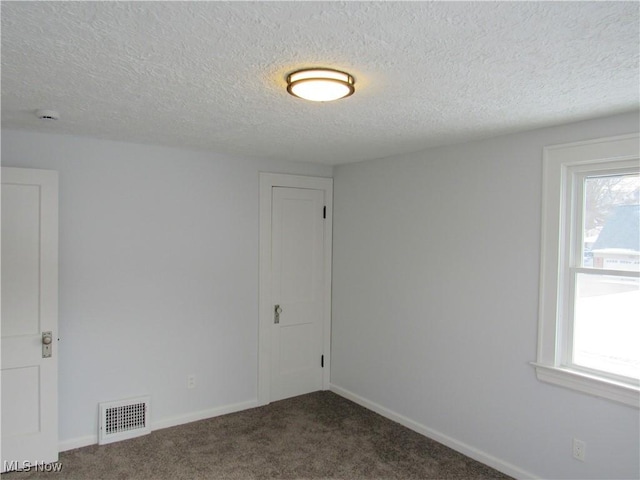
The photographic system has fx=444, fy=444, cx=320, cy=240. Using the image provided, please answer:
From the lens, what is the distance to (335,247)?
15.1 feet

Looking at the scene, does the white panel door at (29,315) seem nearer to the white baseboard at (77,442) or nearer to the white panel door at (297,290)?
the white baseboard at (77,442)

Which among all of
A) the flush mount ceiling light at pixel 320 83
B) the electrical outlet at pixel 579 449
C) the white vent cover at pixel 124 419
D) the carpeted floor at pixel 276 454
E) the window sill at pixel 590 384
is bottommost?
the carpeted floor at pixel 276 454

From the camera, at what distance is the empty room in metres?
1.64

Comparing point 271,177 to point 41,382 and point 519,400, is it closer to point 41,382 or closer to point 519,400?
point 41,382

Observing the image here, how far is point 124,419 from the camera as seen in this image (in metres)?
3.50

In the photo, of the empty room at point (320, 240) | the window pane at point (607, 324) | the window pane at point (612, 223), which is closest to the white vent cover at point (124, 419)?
the empty room at point (320, 240)

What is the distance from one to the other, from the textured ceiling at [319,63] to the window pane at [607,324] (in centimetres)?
100

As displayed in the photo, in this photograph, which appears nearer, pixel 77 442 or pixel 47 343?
pixel 47 343

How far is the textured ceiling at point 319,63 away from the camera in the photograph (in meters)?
1.38

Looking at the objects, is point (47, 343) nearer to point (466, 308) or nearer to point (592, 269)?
point (466, 308)

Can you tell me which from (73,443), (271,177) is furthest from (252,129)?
(73,443)

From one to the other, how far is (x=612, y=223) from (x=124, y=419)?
12.1ft

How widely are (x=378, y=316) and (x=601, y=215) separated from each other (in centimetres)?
204

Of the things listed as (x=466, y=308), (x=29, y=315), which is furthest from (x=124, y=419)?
(x=466, y=308)
